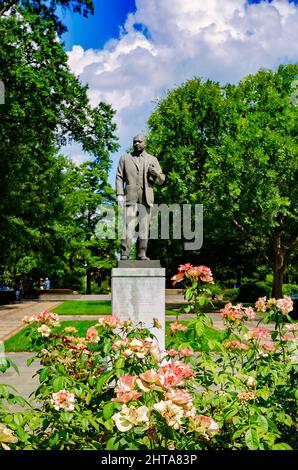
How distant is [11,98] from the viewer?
1582cm

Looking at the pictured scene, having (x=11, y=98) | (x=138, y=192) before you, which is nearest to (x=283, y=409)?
(x=138, y=192)

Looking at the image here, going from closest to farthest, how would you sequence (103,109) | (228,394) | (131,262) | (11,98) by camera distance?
(228,394) < (131,262) < (11,98) < (103,109)

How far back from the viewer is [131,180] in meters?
8.35

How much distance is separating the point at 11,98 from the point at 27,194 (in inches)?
394

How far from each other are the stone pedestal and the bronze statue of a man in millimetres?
623

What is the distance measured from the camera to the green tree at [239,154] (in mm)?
21375

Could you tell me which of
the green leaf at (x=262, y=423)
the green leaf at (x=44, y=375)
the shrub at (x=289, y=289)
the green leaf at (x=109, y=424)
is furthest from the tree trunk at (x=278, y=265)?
the green leaf at (x=109, y=424)

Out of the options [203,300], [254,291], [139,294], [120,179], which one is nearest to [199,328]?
[203,300]

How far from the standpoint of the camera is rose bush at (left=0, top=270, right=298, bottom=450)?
2512mm

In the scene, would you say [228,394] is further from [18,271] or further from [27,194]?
[18,271]

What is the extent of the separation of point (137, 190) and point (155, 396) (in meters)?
5.91

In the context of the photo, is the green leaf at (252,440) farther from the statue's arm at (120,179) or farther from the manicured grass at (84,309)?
the manicured grass at (84,309)

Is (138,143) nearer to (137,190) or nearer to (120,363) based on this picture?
(137,190)

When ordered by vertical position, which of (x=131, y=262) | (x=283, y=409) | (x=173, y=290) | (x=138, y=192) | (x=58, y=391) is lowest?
(x=173, y=290)
